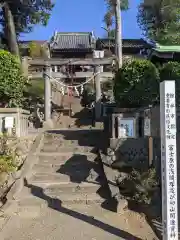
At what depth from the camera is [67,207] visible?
7250 mm

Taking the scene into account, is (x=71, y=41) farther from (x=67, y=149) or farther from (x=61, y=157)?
(x=61, y=157)

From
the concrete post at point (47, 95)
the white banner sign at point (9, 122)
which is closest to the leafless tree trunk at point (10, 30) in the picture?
the concrete post at point (47, 95)

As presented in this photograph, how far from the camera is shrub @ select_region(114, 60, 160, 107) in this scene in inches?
388

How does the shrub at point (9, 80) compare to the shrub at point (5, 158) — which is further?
the shrub at point (9, 80)

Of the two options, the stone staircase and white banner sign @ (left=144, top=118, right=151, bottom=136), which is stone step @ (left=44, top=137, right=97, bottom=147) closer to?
the stone staircase

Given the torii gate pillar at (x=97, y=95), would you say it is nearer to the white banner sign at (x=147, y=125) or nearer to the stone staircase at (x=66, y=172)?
the stone staircase at (x=66, y=172)

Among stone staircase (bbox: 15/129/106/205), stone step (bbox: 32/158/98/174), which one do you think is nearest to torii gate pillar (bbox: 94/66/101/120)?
stone staircase (bbox: 15/129/106/205)

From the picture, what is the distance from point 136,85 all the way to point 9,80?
13.4ft

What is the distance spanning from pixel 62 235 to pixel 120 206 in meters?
1.53

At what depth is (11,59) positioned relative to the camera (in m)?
10.9

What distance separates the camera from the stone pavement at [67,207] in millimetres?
6105

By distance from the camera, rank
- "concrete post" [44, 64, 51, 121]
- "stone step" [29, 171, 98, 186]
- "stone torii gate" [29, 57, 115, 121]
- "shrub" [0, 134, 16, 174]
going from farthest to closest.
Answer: "concrete post" [44, 64, 51, 121], "stone torii gate" [29, 57, 115, 121], "stone step" [29, 171, 98, 186], "shrub" [0, 134, 16, 174]

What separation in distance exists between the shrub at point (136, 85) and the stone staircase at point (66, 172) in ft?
6.09

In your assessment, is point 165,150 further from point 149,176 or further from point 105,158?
point 105,158
